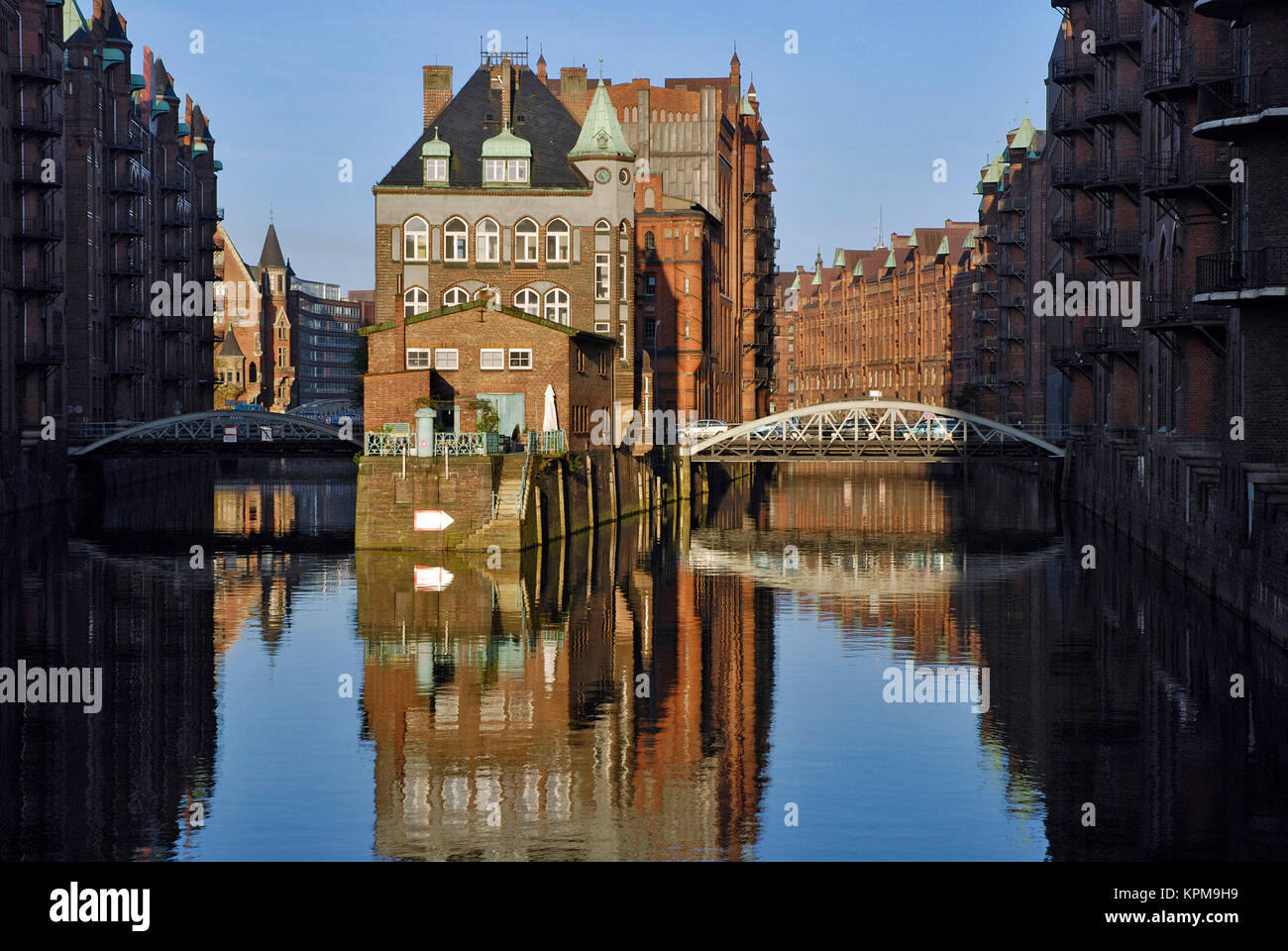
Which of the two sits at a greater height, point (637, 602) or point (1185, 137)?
point (1185, 137)

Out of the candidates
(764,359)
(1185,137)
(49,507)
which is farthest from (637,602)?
(764,359)

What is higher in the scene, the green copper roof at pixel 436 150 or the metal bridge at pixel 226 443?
the green copper roof at pixel 436 150

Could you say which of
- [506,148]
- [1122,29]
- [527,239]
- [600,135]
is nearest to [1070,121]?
[1122,29]

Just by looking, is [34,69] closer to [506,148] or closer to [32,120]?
[32,120]

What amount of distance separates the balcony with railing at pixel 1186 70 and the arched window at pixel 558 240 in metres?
35.0

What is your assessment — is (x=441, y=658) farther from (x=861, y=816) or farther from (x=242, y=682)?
(x=861, y=816)

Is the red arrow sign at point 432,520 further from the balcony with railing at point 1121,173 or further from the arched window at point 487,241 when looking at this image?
the balcony with railing at point 1121,173

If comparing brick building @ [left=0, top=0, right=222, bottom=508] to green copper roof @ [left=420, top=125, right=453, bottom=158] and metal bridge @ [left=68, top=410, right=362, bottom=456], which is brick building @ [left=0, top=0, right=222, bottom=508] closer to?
metal bridge @ [left=68, top=410, right=362, bottom=456]

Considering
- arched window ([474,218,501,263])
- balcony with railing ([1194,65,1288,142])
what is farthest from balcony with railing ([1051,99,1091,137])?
balcony with railing ([1194,65,1288,142])

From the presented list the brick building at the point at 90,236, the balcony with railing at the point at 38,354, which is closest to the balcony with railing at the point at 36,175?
the brick building at the point at 90,236

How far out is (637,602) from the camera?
5006cm

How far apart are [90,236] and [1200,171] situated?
6598 centimetres

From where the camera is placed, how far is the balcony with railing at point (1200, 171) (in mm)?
45438
